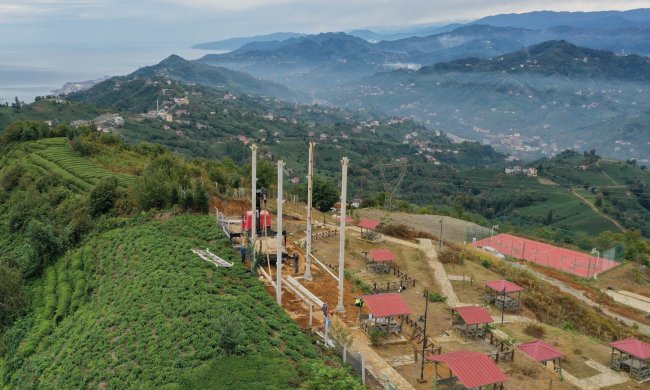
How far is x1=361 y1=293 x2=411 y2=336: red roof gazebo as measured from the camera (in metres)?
17.0

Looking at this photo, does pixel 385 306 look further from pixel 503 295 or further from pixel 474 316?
pixel 503 295

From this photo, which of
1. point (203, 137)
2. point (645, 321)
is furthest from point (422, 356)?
point (203, 137)

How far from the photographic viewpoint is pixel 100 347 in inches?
602

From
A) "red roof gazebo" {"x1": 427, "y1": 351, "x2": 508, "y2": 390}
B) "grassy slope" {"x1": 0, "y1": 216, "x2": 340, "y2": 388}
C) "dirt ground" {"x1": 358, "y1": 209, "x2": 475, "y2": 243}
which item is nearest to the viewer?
"grassy slope" {"x1": 0, "y1": 216, "x2": 340, "y2": 388}

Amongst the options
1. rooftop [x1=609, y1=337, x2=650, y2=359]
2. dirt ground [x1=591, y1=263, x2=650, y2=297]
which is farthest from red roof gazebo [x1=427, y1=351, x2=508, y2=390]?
dirt ground [x1=591, y1=263, x2=650, y2=297]

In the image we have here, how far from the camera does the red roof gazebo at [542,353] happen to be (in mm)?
16516

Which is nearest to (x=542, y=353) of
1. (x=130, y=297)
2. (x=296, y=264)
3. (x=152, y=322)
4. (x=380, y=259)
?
(x=380, y=259)

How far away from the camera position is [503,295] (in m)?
22.1

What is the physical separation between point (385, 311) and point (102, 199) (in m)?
19.0

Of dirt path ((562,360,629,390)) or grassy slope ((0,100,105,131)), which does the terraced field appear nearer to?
dirt path ((562,360,629,390))

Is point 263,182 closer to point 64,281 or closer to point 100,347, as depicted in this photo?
point 64,281

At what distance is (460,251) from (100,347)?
2036 centimetres

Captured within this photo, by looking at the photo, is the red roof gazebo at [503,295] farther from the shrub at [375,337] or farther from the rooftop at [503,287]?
the shrub at [375,337]

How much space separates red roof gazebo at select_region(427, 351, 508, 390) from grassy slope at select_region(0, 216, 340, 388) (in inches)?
150
